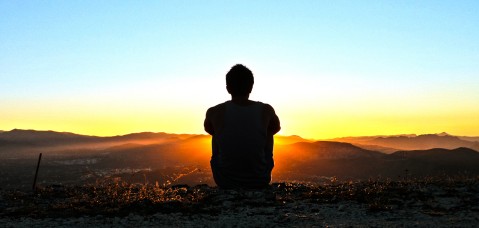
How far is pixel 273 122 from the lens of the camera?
25.4ft

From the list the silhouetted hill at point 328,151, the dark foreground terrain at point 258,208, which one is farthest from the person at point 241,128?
the silhouetted hill at point 328,151

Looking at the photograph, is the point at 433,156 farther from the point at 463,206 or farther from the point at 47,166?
the point at 463,206

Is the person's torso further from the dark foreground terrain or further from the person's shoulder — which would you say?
the dark foreground terrain

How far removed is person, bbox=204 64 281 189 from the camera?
7438 millimetres

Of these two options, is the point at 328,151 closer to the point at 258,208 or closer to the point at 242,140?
the point at 258,208

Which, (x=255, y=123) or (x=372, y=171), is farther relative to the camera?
(x=372, y=171)

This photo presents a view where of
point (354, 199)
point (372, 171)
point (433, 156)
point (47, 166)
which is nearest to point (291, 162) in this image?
point (372, 171)

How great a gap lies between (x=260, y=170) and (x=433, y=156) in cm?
10858

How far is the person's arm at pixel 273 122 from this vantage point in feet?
25.1

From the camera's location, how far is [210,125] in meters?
7.78

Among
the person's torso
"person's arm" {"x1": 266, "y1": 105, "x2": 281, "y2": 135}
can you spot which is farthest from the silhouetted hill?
the person's torso

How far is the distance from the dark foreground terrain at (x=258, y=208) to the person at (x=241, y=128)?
2.42 feet

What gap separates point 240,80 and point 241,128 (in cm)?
78

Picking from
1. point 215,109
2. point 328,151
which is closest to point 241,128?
point 215,109
